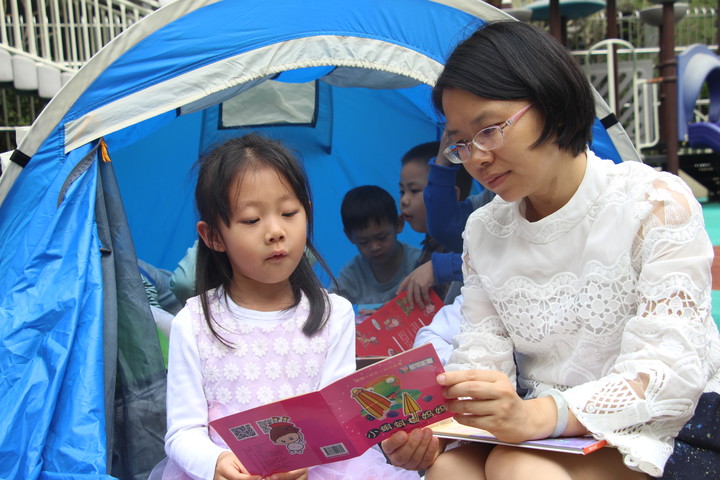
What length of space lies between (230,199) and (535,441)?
30.2 inches

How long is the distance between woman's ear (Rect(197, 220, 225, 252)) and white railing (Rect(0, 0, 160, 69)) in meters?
4.30

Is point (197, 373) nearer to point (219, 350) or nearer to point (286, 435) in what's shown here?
point (219, 350)

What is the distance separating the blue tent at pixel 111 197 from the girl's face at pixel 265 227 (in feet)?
1.63

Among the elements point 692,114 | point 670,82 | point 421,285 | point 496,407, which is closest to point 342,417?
point 496,407

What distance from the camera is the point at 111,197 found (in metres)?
2.00

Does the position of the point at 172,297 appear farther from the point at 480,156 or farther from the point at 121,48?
the point at 480,156

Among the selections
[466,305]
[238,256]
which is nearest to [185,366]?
[238,256]

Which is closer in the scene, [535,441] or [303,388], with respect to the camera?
[535,441]

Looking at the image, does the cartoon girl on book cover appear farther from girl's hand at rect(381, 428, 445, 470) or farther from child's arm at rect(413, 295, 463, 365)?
child's arm at rect(413, 295, 463, 365)

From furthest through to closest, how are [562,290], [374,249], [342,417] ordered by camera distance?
[374,249] → [562,290] → [342,417]

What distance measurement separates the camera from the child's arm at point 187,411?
54.0 inches

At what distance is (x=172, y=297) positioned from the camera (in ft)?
8.94

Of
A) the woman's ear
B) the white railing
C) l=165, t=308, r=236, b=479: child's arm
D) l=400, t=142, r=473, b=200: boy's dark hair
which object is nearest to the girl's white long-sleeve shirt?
l=165, t=308, r=236, b=479: child's arm

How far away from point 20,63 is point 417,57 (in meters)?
3.87
